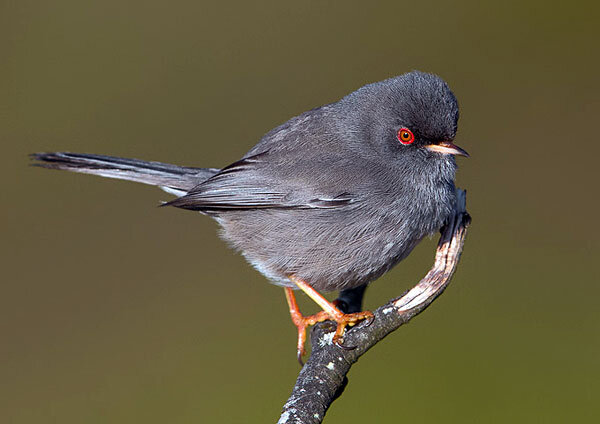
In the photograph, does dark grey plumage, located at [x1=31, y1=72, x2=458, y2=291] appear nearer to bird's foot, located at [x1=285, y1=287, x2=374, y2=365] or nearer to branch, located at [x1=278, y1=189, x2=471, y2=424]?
bird's foot, located at [x1=285, y1=287, x2=374, y2=365]

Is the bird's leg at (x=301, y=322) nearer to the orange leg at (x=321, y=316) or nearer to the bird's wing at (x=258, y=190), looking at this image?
the orange leg at (x=321, y=316)

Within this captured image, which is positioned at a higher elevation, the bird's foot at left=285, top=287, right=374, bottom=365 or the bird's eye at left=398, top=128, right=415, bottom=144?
the bird's eye at left=398, top=128, right=415, bottom=144

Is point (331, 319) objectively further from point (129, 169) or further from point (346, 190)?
point (129, 169)

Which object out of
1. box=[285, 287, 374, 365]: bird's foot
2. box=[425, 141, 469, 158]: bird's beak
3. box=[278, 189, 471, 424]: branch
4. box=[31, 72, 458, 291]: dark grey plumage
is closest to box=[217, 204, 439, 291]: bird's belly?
box=[31, 72, 458, 291]: dark grey plumage

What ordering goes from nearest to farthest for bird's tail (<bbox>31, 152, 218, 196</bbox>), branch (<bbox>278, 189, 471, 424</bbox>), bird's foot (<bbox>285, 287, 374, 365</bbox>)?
branch (<bbox>278, 189, 471, 424</bbox>) → bird's foot (<bbox>285, 287, 374, 365</bbox>) → bird's tail (<bbox>31, 152, 218, 196</bbox>)

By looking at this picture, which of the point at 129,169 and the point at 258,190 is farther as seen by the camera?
the point at 129,169

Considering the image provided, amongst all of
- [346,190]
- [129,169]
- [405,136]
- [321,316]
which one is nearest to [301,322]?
[321,316]

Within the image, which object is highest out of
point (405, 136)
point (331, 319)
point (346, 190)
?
point (405, 136)
